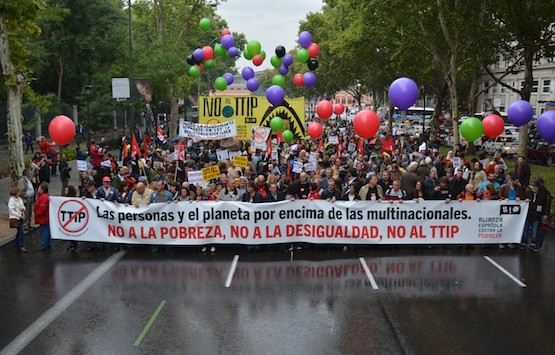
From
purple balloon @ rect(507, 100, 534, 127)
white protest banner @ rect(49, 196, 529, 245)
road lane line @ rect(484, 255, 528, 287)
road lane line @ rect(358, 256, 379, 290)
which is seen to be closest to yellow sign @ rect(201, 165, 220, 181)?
white protest banner @ rect(49, 196, 529, 245)

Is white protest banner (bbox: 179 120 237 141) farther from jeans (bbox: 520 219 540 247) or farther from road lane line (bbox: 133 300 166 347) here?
road lane line (bbox: 133 300 166 347)

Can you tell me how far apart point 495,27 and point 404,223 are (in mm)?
14861

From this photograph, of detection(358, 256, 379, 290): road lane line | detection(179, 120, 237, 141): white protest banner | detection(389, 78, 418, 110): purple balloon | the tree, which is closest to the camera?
detection(358, 256, 379, 290): road lane line

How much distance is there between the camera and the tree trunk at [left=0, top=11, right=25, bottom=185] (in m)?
15.7

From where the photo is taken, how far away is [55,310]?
30.8 ft

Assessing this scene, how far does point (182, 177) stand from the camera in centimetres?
1798

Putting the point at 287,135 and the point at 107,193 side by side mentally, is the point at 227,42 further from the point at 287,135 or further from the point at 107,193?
the point at 107,193

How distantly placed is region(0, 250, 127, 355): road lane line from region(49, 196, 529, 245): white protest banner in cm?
95

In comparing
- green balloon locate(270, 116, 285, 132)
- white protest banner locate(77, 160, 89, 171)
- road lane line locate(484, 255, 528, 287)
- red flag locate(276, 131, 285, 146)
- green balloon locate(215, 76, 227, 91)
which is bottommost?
road lane line locate(484, 255, 528, 287)

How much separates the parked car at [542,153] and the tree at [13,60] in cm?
2482

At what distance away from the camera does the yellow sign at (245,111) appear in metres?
25.4

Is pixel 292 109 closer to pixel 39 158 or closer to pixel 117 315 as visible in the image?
pixel 39 158

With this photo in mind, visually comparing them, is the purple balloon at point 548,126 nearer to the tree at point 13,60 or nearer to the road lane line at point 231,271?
the road lane line at point 231,271

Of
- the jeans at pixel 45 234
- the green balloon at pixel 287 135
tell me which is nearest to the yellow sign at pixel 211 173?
the jeans at pixel 45 234
